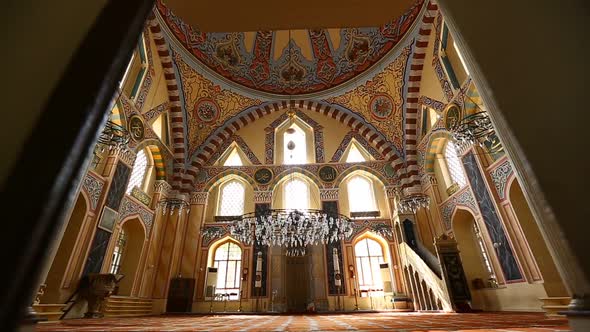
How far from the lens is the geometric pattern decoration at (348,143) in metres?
11.6

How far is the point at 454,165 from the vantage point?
8898 mm

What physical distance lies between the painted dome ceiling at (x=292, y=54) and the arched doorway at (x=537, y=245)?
6240mm

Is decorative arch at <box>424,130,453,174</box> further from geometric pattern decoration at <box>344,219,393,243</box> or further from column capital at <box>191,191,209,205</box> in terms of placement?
column capital at <box>191,191,209,205</box>

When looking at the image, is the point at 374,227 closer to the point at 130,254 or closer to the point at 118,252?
the point at 130,254

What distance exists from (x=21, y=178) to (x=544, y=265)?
8049mm

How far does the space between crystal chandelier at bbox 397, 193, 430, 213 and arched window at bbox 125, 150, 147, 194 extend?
29.3 ft

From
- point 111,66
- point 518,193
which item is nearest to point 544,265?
point 518,193

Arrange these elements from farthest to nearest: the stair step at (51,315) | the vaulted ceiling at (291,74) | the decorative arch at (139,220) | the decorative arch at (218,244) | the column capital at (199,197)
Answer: the column capital at (199,197), the decorative arch at (218,244), the vaulted ceiling at (291,74), the decorative arch at (139,220), the stair step at (51,315)

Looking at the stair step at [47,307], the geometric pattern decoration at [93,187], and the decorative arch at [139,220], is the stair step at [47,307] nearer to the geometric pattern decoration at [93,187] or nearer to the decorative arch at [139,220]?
the geometric pattern decoration at [93,187]

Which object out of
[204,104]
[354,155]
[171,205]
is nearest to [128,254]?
[171,205]

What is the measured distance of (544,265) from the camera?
577 centimetres

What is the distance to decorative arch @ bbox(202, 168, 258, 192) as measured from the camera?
36.4 feet

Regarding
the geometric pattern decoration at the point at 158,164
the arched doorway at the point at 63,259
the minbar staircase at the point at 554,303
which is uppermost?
the geometric pattern decoration at the point at 158,164

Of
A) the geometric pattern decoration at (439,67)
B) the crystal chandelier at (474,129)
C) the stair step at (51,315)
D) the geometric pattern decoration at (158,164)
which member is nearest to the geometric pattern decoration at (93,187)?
the stair step at (51,315)
